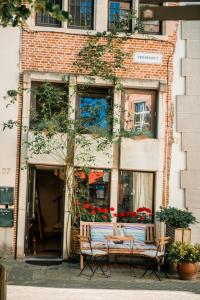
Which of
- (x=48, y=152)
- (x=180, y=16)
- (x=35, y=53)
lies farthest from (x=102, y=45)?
(x=180, y=16)

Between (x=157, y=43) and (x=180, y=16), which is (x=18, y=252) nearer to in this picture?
(x=157, y=43)

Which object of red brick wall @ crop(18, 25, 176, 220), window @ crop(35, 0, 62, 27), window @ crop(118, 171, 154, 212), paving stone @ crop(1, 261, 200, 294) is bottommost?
paving stone @ crop(1, 261, 200, 294)

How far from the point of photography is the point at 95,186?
40.9ft

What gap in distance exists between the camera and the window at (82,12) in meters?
12.7

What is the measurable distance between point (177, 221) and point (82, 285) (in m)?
2.93

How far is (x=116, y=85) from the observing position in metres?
12.3

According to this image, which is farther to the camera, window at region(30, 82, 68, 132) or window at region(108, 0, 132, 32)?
window at region(108, 0, 132, 32)

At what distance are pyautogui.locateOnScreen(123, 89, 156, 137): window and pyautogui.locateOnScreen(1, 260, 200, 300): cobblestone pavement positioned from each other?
140 inches

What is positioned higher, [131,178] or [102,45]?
[102,45]

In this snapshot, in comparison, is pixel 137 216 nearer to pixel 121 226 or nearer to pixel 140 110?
pixel 121 226

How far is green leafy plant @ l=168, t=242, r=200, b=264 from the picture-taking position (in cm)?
1027

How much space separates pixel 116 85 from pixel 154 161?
6.86 feet

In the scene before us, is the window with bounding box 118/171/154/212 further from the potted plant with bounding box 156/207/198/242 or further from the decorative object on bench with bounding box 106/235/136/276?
the decorative object on bench with bounding box 106/235/136/276

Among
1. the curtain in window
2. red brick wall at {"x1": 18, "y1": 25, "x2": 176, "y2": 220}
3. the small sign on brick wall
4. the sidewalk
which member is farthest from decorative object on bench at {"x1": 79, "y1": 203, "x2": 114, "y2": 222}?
the small sign on brick wall
